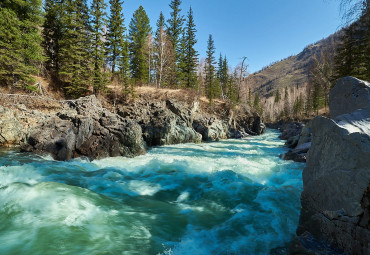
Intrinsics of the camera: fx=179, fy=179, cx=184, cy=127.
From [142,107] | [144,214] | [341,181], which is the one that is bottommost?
[144,214]

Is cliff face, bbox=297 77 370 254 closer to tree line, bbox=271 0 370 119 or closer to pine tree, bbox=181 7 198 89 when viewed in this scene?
tree line, bbox=271 0 370 119

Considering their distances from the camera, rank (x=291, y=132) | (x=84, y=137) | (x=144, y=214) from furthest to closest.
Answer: (x=291, y=132), (x=84, y=137), (x=144, y=214)

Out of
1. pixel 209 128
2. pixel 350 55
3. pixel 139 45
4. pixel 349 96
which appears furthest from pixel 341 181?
pixel 139 45

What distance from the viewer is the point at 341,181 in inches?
112

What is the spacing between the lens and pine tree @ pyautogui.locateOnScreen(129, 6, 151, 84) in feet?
112

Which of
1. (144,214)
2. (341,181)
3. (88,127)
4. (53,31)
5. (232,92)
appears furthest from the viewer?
(232,92)

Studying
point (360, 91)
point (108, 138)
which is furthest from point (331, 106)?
point (108, 138)

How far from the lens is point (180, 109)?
23.9 m

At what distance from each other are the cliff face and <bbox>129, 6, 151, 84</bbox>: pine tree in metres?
31.2

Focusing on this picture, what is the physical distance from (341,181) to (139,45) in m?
38.6

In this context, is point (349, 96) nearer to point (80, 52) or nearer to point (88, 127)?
point (88, 127)

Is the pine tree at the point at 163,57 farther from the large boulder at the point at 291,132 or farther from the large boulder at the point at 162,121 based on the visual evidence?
the large boulder at the point at 291,132

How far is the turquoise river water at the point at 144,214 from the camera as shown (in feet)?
11.4

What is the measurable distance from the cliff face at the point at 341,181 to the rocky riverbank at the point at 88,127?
1107 centimetres
